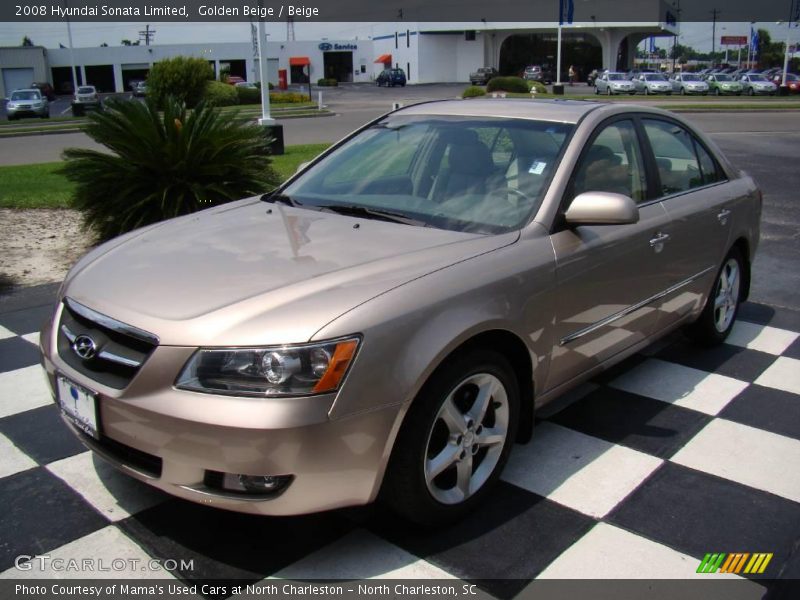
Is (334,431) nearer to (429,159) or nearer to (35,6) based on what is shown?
(429,159)

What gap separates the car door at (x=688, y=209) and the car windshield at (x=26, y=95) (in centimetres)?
3635

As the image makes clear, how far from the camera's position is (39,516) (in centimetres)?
298

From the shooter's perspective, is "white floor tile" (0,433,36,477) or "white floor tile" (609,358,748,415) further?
"white floor tile" (609,358,748,415)

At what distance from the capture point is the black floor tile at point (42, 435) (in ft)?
11.4

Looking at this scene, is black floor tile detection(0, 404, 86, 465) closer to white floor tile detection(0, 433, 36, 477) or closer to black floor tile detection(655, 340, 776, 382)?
white floor tile detection(0, 433, 36, 477)

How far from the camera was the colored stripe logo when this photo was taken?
8.95 feet

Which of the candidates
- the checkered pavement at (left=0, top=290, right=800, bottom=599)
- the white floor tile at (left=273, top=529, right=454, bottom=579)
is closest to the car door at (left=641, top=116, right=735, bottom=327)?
the checkered pavement at (left=0, top=290, right=800, bottom=599)

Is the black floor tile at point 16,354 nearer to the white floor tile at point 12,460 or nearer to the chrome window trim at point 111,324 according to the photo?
the white floor tile at point 12,460

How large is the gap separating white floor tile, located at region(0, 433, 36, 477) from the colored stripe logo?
2845 millimetres

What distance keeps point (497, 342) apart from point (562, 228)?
0.67 m

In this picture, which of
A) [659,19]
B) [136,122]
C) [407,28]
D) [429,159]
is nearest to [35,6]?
[407,28]

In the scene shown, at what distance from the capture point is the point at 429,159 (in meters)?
3.82

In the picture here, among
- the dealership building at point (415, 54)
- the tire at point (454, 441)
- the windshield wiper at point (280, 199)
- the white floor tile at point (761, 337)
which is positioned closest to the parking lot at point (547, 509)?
the tire at point (454, 441)

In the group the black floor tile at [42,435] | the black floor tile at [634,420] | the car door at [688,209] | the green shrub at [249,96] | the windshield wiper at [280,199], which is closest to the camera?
the black floor tile at [42,435]
